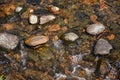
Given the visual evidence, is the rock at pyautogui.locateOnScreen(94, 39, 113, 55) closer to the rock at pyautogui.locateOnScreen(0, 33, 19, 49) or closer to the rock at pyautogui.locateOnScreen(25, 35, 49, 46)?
the rock at pyautogui.locateOnScreen(25, 35, 49, 46)

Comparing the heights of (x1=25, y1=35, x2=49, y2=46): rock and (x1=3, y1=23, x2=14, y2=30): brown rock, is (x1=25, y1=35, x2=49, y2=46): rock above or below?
below

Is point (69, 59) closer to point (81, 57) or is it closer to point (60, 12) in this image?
point (81, 57)

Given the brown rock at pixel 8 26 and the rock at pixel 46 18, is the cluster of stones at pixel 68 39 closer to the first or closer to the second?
the brown rock at pixel 8 26

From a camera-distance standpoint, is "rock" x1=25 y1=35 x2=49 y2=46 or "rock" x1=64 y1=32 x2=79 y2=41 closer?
"rock" x1=25 y1=35 x2=49 y2=46

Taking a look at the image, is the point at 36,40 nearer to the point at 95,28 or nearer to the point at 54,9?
the point at 54,9

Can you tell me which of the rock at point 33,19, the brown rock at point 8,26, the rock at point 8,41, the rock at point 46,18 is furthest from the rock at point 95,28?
the brown rock at point 8,26

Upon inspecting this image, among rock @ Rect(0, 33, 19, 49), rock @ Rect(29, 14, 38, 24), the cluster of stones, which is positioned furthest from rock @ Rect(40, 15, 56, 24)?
rock @ Rect(0, 33, 19, 49)
